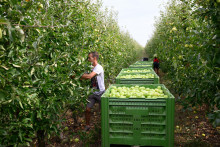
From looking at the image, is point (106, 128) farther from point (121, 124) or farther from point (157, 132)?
point (157, 132)

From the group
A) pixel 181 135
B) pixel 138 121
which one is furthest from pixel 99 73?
pixel 181 135

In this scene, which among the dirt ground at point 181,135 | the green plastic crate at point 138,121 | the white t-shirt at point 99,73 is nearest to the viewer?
the green plastic crate at point 138,121

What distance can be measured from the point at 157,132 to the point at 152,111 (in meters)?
0.35

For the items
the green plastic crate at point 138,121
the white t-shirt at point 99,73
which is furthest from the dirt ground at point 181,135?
the white t-shirt at point 99,73

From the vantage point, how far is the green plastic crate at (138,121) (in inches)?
114

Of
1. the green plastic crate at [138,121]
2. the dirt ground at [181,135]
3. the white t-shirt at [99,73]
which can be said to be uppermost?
the white t-shirt at [99,73]

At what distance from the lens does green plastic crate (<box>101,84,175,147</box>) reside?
2.88 meters

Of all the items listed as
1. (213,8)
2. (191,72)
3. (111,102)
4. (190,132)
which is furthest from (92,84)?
(213,8)

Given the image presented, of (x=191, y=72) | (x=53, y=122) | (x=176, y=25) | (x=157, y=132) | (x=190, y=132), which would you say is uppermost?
(x=176, y=25)

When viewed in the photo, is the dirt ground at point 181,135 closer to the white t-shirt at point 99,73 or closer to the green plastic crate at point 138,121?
the green plastic crate at point 138,121

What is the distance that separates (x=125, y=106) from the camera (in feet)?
9.84

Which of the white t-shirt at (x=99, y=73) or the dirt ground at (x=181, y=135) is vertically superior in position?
the white t-shirt at (x=99, y=73)

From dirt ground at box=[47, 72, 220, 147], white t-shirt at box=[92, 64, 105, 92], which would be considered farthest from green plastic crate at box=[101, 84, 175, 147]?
white t-shirt at box=[92, 64, 105, 92]

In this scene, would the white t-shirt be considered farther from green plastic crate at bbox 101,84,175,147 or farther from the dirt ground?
green plastic crate at bbox 101,84,175,147
